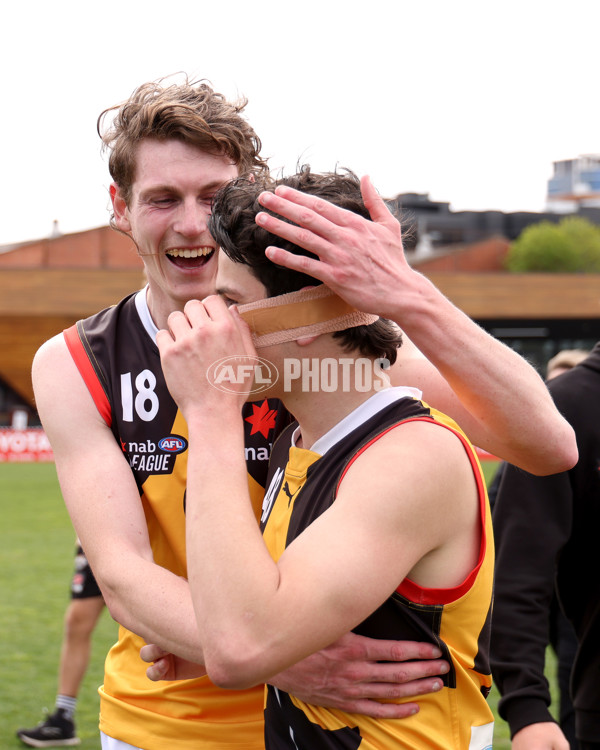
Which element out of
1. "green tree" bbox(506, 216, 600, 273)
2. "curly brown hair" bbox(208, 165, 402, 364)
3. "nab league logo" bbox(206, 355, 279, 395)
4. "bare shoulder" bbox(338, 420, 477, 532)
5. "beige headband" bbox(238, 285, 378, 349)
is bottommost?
"bare shoulder" bbox(338, 420, 477, 532)

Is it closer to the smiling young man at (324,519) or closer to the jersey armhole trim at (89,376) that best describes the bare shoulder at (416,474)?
the smiling young man at (324,519)

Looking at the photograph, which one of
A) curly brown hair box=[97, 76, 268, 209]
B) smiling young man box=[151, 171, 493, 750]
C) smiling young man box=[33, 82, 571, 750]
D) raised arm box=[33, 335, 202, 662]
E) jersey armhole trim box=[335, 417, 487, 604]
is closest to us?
smiling young man box=[151, 171, 493, 750]

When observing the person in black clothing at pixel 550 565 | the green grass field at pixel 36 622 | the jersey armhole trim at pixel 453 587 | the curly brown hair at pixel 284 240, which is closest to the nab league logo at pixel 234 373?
the curly brown hair at pixel 284 240

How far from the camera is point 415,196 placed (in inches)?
2099

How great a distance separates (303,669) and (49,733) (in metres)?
4.42

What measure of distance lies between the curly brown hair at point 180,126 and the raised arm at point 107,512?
0.65m

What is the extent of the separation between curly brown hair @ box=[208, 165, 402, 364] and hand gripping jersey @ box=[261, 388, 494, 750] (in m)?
0.16

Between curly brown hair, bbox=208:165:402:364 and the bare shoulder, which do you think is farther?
curly brown hair, bbox=208:165:402:364

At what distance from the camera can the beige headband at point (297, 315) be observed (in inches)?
84.3

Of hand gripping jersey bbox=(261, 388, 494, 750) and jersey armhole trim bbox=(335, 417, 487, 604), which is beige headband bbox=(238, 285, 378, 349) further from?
jersey armhole trim bbox=(335, 417, 487, 604)

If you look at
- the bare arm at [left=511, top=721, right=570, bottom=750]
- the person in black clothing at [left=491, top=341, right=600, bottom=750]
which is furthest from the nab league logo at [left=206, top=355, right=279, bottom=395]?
the bare arm at [left=511, top=721, right=570, bottom=750]

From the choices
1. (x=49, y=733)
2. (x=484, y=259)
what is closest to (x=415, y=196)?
(x=484, y=259)

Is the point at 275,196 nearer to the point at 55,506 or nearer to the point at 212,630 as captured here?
the point at 212,630

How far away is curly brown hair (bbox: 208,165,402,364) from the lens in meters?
2.15
